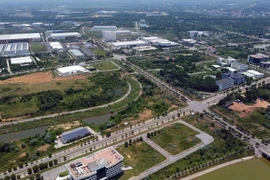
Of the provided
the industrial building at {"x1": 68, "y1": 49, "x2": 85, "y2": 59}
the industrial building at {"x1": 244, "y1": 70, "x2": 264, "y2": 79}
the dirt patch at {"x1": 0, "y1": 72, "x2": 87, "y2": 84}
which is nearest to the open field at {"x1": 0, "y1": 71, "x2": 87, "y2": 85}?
the dirt patch at {"x1": 0, "y1": 72, "x2": 87, "y2": 84}

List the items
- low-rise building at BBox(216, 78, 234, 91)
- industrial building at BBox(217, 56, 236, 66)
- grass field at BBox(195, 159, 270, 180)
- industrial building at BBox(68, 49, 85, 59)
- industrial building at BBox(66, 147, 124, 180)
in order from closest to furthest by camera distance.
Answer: industrial building at BBox(66, 147, 124, 180), grass field at BBox(195, 159, 270, 180), low-rise building at BBox(216, 78, 234, 91), industrial building at BBox(217, 56, 236, 66), industrial building at BBox(68, 49, 85, 59)

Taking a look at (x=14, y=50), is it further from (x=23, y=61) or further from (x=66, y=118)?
(x=66, y=118)

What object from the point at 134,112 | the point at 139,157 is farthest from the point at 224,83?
the point at 139,157

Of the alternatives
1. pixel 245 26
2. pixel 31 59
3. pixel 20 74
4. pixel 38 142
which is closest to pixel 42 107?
pixel 38 142

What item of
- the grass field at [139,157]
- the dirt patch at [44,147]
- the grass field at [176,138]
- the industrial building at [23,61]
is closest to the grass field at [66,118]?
the dirt patch at [44,147]

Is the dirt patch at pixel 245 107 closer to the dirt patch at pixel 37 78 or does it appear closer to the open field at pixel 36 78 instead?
the open field at pixel 36 78

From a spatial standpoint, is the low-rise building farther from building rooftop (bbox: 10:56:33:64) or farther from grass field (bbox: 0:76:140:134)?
building rooftop (bbox: 10:56:33:64)
